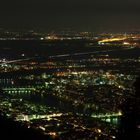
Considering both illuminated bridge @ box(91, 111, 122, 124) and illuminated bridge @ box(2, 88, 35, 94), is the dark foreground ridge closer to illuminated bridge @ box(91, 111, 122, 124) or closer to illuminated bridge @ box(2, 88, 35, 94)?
illuminated bridge @ box(91, 111, 122, 124)

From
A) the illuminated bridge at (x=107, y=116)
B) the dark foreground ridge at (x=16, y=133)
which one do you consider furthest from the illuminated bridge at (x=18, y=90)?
the dark foreground ridge at (x=16, y=133)

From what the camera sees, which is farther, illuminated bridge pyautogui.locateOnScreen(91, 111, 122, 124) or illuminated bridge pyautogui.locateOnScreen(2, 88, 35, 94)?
illuminated bridge pyautogui.locateOnScreen(2, 88, 35, 94)

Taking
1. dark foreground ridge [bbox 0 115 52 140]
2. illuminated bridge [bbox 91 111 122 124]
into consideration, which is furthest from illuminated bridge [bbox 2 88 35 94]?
dark foreground ridge [bbox 0 115 52 140]

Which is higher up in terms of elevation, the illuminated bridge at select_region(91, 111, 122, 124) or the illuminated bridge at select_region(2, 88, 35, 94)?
the illuminated bridge at select_region(2, 88, 35, 94)

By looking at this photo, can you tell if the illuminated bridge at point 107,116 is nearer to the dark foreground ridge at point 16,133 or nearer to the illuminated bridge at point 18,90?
the illuminated bridge at point 18,90

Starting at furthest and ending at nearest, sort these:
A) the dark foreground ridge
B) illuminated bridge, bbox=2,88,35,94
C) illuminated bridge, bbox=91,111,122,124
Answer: illuminated bridge, bbox=2,88,35,94, illuminated bridge, bbox=91,111,122,124, the dark foreground ridge

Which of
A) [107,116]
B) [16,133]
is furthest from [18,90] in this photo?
[16,133]

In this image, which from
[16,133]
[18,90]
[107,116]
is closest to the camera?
[16,133]

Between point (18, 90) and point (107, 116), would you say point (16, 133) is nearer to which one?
point (107, 116)

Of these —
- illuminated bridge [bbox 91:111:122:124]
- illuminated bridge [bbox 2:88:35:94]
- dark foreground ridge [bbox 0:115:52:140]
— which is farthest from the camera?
illuminated bridge [bbox 2:88:35:94]

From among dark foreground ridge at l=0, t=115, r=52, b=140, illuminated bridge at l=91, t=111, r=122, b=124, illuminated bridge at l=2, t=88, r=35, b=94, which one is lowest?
illuminated bridge at l=91, t=111, r=122, b=124

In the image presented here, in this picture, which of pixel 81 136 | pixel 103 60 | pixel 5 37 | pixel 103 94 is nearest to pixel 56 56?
pixel 103 60

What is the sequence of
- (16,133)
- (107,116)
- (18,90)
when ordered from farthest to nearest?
(18,90) → (107,116) → (16,133)
